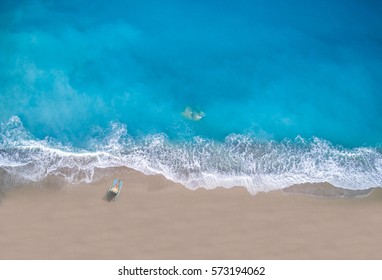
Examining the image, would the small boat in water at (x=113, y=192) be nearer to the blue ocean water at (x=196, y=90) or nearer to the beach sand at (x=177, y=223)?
the beach sand at (x=177, y=223)

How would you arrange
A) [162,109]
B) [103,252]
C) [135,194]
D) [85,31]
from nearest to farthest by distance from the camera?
[103,252] → [135,194] → [162,109] → [85,31]

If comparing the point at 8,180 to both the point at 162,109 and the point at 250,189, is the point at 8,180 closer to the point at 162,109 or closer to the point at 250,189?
the point at 162,109

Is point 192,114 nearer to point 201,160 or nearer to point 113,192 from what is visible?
point 201,160

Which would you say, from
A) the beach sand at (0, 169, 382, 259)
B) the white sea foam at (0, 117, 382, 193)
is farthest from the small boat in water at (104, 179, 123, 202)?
the white sea foam at (0, 117, 382, 193)

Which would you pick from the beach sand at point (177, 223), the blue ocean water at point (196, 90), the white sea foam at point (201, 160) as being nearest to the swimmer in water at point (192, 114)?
the blue ocean water at point (196, 90)

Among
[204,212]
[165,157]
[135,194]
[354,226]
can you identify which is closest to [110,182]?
[135,194]

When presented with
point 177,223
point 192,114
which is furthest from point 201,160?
point 177,223
